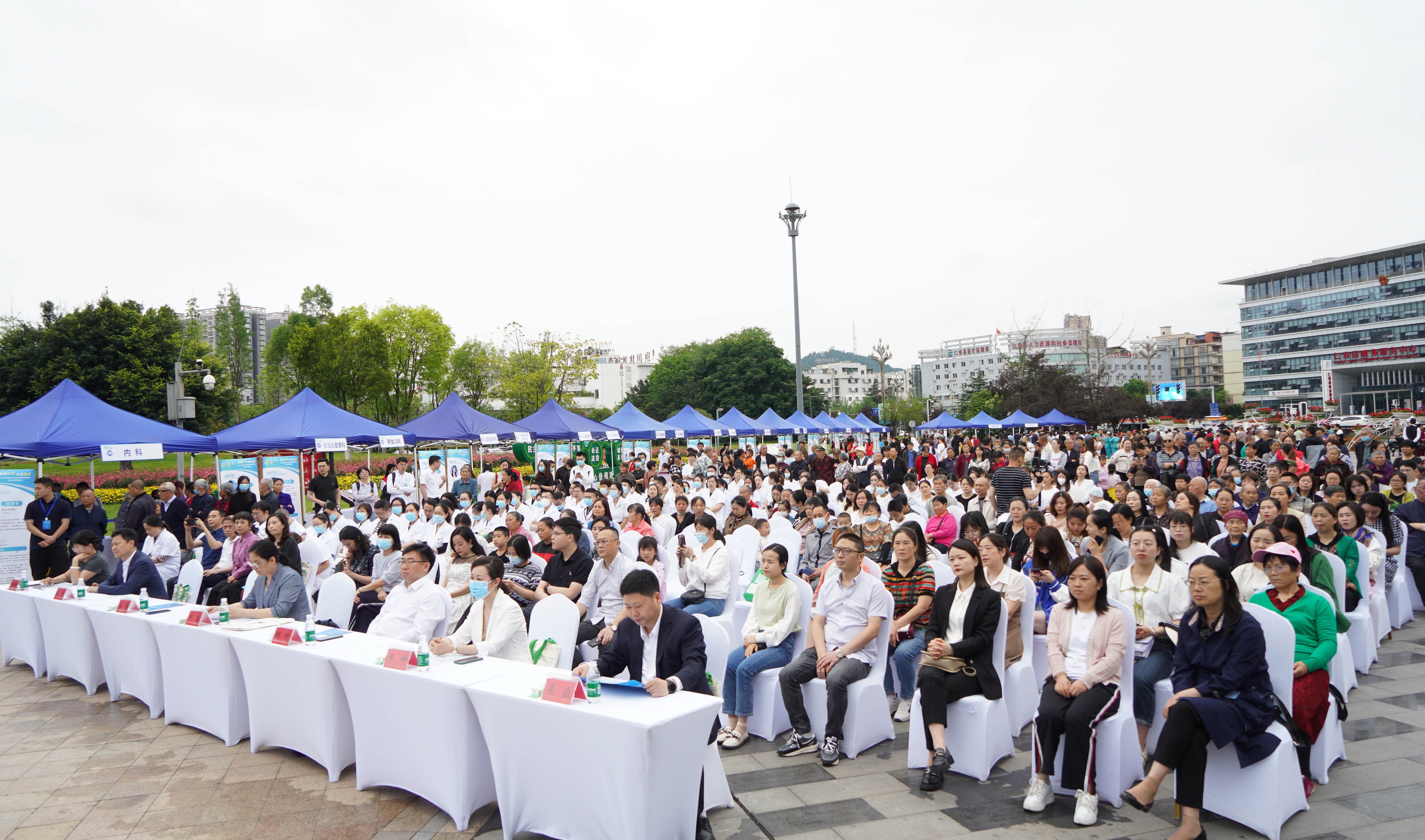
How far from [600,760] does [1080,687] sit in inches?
84.8

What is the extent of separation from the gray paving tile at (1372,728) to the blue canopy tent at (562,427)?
14.1 metres

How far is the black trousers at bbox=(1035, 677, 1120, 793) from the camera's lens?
3449 mm

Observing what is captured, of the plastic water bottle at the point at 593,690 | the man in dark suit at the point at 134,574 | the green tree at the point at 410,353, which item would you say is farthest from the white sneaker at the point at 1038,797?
the green tree at the point at 410,353

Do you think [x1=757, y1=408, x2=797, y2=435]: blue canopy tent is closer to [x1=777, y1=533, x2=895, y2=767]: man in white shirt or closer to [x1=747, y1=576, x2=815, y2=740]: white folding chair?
[x1=747, y1=576, x2=815, y2=740]: white folding chair

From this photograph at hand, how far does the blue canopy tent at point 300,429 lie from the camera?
450 inches

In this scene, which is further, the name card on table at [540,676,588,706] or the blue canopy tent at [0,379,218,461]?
the blue canopy tent at [0,379,218,461]

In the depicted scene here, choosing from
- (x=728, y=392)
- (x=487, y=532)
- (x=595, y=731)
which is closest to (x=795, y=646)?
(x=595, y=731)

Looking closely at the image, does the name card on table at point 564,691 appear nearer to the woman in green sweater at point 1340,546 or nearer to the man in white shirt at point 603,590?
the man in white shirt at point 603,590

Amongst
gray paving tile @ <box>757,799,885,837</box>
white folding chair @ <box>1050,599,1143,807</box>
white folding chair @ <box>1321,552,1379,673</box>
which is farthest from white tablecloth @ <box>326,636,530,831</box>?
white folding chair @ <box>1321,552,1379,673</box>

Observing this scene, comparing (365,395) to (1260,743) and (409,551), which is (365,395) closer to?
(409,551)

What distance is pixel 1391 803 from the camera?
3.42 metres

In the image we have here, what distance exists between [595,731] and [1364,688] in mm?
5000

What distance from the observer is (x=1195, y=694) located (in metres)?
3.29

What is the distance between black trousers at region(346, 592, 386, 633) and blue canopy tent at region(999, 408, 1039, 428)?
22779mm
